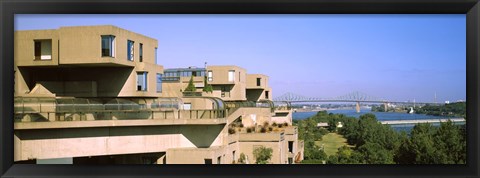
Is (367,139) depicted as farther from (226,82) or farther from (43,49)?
(43,49)

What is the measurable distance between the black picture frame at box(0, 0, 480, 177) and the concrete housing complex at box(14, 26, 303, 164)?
5038 millimetres

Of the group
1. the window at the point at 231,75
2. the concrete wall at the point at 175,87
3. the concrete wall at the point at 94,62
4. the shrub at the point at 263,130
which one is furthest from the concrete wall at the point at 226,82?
the concrete wall at the point at 94,62

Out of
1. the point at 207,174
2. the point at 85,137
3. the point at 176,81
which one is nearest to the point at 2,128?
the point at 207,174

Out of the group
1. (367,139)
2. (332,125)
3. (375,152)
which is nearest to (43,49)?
(332,125)

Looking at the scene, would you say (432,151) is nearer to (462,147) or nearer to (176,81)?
(176,81)

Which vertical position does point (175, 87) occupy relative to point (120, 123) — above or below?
above

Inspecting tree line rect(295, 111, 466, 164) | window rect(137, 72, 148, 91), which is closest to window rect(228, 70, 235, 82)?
tree line rect(295, 111, 466, 164)

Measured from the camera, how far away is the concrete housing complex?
8016 millimetres

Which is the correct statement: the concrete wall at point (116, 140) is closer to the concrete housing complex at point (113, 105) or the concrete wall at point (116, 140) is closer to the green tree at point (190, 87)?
the concrete housing complex at point (113, 105)

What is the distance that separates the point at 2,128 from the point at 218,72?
596 inches

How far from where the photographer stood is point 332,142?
704 inches

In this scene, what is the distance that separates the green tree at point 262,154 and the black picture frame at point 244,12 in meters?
10.8

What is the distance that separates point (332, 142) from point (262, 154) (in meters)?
5.08

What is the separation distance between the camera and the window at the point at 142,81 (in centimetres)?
1033
